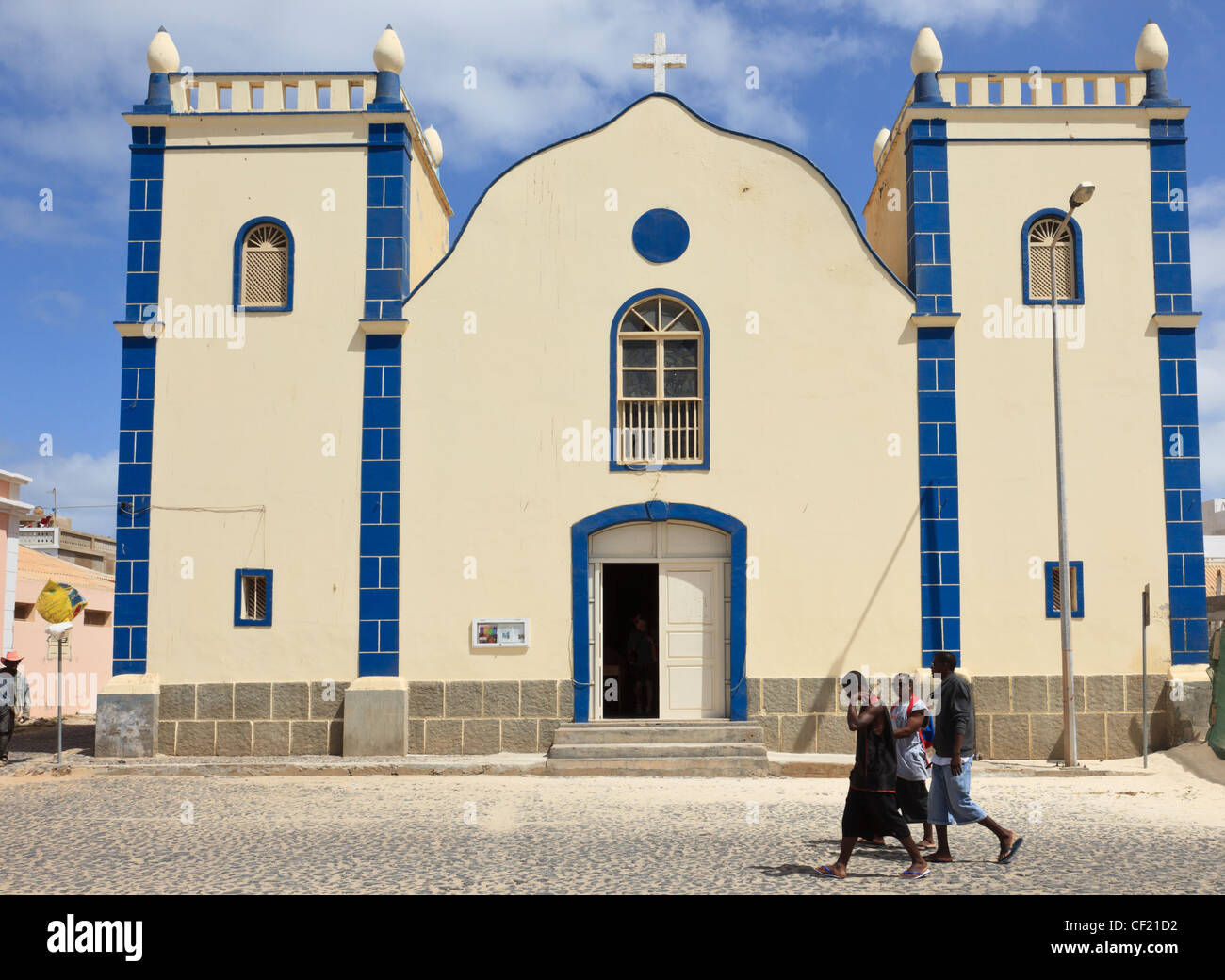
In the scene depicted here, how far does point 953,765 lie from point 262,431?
10.7 meters

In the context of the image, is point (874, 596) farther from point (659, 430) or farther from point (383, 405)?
point (383, 405)

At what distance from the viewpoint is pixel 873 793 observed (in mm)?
8023

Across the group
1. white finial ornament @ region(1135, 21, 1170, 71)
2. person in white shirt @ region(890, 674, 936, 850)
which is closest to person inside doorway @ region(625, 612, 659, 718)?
person in white shirt @ region(890, 674, 936, 850)

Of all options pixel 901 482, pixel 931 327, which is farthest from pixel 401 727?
pixel 931 327

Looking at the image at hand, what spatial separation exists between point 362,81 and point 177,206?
3.19m

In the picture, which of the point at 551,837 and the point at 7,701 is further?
the point at 7,701

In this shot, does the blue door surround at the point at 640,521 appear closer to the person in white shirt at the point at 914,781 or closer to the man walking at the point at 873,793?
the person in white shirt at the point at 914,781

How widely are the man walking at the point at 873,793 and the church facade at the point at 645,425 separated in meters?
6.95

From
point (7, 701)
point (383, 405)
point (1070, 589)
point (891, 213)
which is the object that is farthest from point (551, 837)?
point (891, 213)

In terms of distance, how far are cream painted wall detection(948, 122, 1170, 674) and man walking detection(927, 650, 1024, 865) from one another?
268 inches

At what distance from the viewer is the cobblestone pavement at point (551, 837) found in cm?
788

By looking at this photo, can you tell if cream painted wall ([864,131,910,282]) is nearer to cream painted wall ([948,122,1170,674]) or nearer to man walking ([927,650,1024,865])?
cream painted wall ([948,122,1170,674])
